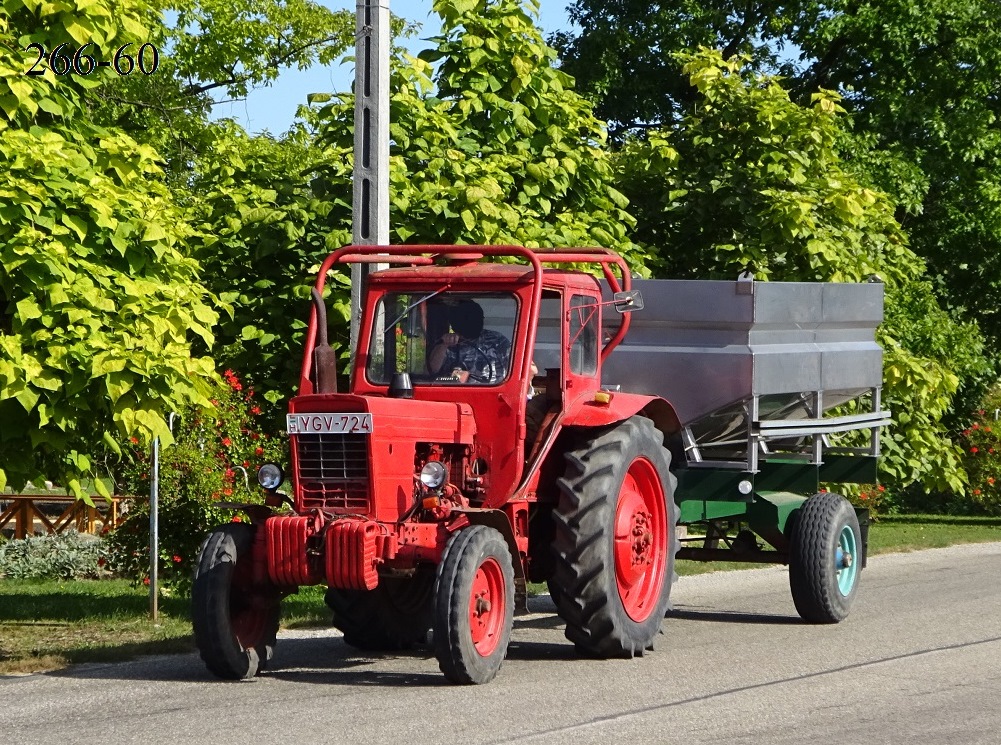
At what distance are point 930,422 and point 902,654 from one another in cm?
983

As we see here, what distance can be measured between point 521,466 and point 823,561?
3329 mm

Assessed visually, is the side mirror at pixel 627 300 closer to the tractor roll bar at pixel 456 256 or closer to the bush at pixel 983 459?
the tractor roll bar at pixel 456 256

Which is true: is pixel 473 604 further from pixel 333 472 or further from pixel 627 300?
pixel 627 300

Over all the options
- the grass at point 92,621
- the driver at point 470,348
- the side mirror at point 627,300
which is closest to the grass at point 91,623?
the grass at point 92,621

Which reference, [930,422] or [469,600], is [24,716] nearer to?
[469,600]

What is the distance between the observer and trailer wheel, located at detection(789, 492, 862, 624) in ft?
39.0

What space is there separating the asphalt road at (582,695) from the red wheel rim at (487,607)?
0.27 metres

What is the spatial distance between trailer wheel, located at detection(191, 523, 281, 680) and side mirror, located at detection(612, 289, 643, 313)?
2.80 meters

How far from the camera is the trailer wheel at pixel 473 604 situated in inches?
338

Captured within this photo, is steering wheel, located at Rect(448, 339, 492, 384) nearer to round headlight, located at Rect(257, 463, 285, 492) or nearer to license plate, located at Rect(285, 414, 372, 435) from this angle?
license plate, located at Rect(285, 414, 372, 435)

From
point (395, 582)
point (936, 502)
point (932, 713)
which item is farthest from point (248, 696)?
point (936, 502)

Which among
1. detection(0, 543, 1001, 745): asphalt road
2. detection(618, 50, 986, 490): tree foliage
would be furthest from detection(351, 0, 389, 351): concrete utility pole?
detection(618, 50, 986, 490): tree foliage

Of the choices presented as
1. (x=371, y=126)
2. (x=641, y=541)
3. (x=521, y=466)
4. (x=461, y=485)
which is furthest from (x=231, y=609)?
(x=371, y=126)

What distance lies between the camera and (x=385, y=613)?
10.4m
